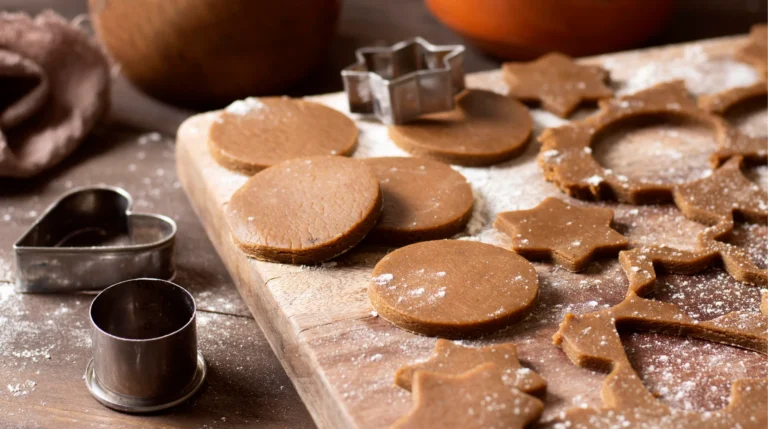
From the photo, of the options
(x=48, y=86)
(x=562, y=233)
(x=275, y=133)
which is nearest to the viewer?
(x=562, y=233)

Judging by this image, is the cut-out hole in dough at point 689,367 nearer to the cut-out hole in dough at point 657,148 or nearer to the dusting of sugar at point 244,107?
the cut-out hole in dough at point 657,148

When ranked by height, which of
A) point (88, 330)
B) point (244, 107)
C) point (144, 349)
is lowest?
point (88, 330)

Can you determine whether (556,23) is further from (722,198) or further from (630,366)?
(630,366)

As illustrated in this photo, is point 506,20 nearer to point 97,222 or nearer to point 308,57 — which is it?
point 308,57

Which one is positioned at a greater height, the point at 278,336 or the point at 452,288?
the point at 452,288

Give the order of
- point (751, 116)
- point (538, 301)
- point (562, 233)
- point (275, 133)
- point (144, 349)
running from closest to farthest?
point (144, 349), point (538, 301), point (562, 233), point (275, 133), point (751, 116)

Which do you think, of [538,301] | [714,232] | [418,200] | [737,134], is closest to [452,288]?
[538,301]

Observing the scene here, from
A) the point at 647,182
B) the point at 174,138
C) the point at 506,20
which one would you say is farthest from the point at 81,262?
the point at 506,20
